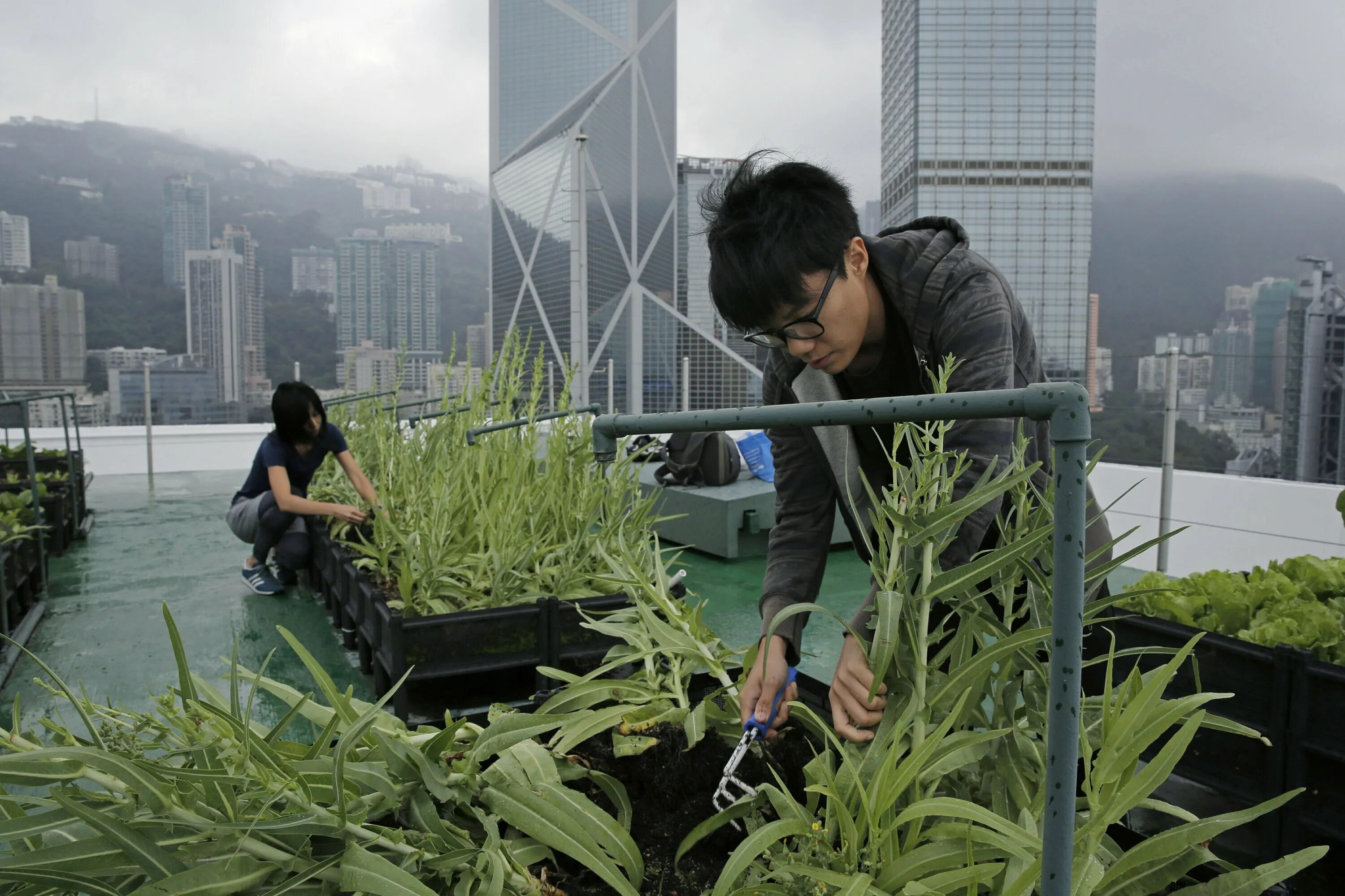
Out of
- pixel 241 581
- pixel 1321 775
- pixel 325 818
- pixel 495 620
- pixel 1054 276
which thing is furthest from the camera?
pixel 1054 276

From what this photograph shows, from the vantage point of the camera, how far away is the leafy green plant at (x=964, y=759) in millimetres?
530

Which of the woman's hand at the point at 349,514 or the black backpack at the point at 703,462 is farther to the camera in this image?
the black backpack at the point at 703,462

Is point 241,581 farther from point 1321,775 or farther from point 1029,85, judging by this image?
point 1029,85

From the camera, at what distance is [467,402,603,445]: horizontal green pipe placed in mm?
1637

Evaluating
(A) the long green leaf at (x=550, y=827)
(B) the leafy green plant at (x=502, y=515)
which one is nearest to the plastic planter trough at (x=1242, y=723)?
(A) the long green leaf at (x=550, y=827)

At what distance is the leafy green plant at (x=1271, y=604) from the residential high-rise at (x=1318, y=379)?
3.46m

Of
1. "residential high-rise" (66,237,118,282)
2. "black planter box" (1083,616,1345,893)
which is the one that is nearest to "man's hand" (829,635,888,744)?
"black planter box" (1083,616,1345,893)

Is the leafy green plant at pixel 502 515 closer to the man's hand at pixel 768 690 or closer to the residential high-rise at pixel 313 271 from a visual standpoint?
the man's hand at pixel 768 690

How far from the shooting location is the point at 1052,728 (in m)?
0.38

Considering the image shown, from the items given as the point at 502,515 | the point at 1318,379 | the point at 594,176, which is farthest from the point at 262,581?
the point at 594,176

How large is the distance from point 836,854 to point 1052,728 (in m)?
0.28

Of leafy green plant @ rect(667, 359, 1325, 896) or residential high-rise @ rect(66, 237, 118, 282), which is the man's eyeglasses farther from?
residential high-rise @ rect(66, 237, 118, 282)

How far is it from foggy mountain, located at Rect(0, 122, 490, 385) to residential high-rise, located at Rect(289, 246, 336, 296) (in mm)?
227

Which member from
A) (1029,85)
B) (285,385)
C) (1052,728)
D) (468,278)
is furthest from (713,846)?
(1029,85)
